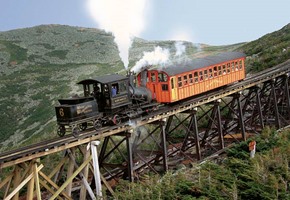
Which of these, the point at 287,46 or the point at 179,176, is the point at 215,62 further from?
the point at 287,46

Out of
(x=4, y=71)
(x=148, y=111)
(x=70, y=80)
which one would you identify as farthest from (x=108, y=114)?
(x=4, y=71)

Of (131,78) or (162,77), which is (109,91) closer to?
(131,78)

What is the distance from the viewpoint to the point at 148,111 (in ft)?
65.9

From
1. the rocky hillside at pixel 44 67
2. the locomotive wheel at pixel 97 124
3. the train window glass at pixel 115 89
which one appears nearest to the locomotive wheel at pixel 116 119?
the locomotive wheel at pixel 97 124

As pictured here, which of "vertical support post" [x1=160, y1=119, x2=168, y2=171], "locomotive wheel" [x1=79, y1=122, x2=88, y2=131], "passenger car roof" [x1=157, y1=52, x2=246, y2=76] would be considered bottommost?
"vertical support post" [x1=160, y1=119, x2=168, y2=171]

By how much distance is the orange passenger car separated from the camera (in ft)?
67.4

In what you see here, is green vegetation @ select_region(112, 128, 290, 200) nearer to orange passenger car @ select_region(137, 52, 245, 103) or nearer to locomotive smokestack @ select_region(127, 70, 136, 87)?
locomotive smokestack @ select_region(127, 70, 136, 87)

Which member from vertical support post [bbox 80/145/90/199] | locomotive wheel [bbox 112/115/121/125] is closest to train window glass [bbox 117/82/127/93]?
locomotive wheel [bbox 112/115/121/125]

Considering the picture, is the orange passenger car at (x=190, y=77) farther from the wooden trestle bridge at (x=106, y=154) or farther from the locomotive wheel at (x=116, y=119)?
the locomotive wheel at (x=116, y=119)

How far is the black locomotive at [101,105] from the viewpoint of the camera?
54.1ft

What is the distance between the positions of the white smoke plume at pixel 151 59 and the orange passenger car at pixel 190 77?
1.57 feet

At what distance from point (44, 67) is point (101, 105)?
2622 inches

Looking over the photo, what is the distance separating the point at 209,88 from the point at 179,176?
8875 mm

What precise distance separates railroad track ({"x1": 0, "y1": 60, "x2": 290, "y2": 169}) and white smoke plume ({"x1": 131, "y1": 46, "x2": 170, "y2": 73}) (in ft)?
8.46
